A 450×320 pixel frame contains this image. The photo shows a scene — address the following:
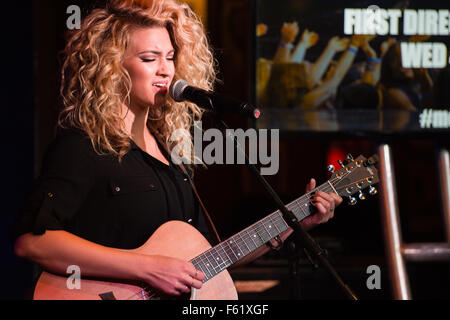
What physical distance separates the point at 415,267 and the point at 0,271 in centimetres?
229

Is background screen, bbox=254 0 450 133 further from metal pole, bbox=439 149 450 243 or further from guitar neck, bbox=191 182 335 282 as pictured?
guitar neck, bbox=191 182 335 282

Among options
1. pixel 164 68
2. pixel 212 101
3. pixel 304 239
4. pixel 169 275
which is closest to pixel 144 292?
pixel 169 275

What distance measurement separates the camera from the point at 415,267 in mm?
3248

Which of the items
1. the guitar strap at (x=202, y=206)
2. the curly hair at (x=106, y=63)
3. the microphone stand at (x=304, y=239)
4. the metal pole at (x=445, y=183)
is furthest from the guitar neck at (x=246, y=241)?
the metal pole at (x=445, y=183)

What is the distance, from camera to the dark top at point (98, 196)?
1.85 meters

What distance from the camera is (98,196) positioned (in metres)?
1.98

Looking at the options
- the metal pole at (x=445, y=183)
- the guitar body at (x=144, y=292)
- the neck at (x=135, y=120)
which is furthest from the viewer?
the metal pole at (x=445, y=183)

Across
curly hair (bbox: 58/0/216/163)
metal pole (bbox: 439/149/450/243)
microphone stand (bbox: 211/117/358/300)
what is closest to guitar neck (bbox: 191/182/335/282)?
microphone stand (bbox: 211/117/358/300)

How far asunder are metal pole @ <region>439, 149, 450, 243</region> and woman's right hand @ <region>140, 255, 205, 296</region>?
127cm

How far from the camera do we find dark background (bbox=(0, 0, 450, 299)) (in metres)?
3.04

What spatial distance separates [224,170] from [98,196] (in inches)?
91.0

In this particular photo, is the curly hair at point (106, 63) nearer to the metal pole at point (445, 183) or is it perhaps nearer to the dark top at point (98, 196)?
the dark top at point (98, 196)

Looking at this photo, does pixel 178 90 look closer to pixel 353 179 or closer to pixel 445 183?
pixel 353 179
